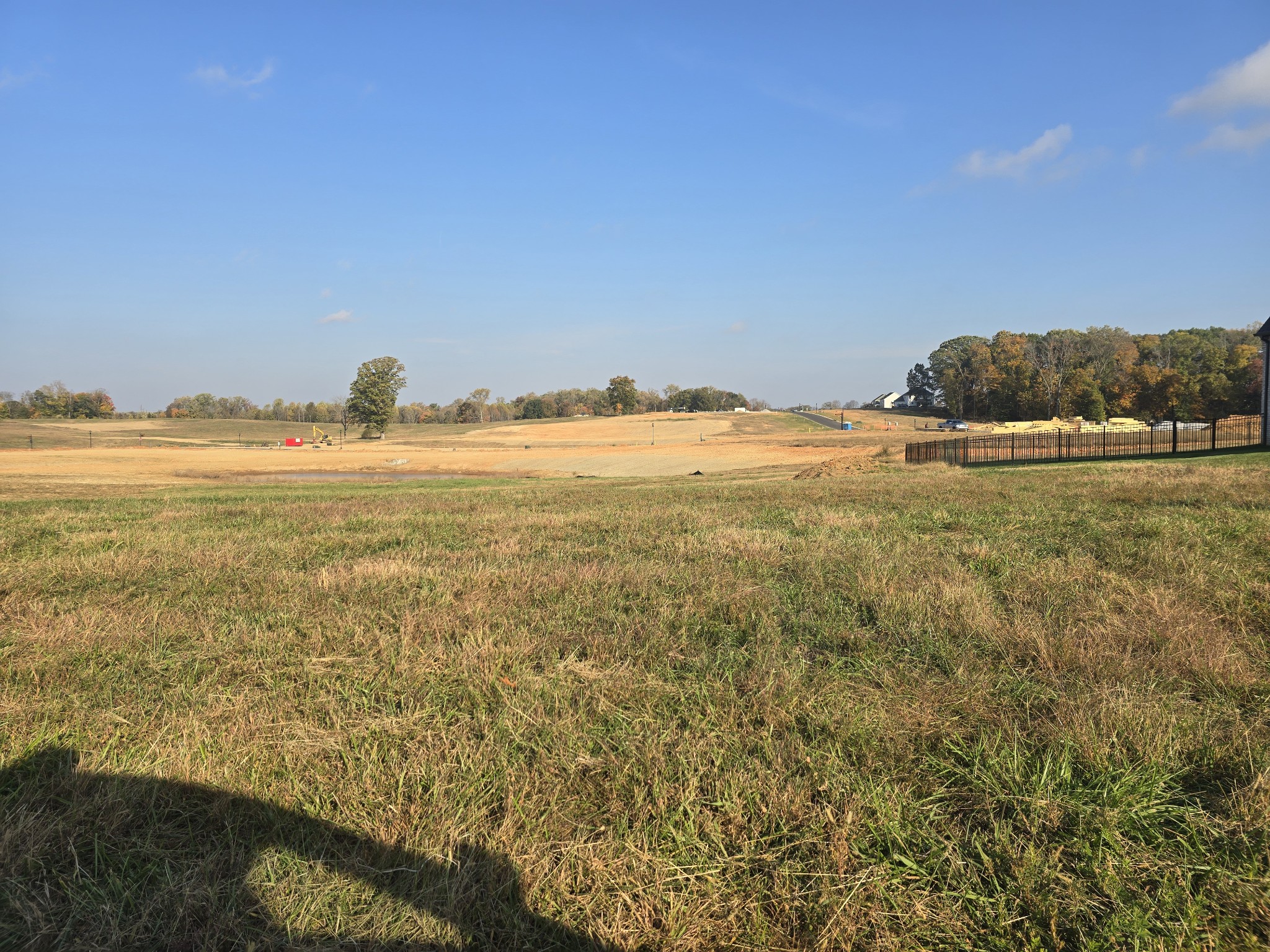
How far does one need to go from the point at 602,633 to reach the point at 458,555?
293 centimetres

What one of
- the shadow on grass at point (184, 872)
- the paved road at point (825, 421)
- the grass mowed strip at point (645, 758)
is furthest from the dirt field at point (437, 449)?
the shadow on grass at point (184, 872)

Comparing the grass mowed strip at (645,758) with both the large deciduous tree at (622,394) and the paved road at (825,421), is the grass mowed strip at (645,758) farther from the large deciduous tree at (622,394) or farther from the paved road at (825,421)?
the large deciduous tree at (622,394)

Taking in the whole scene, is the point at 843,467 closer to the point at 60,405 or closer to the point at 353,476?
the point at 353,476

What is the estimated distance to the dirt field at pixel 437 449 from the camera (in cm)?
4481

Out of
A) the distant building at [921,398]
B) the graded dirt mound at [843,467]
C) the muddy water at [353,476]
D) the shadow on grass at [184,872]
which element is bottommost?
the muddy water at [353,476]

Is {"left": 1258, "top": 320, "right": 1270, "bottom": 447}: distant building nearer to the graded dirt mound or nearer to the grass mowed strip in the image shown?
the graded dirt mound

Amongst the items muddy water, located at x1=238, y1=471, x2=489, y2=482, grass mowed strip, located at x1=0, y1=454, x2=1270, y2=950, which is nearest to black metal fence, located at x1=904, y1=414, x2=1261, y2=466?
muddy water, located at x1=238, y1=471, x2=489, y2=482

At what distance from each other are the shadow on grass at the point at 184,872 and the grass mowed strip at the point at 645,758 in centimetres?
1

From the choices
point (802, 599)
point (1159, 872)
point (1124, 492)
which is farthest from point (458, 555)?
point (1124, 492)

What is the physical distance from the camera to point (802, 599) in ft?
16.2

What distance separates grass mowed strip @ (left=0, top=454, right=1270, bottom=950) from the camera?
6.64ft

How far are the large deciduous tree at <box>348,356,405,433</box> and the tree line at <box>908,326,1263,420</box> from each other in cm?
9379

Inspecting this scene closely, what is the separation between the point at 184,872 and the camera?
7.20 ft

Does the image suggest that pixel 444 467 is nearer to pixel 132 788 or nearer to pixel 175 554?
pixel 175 554
